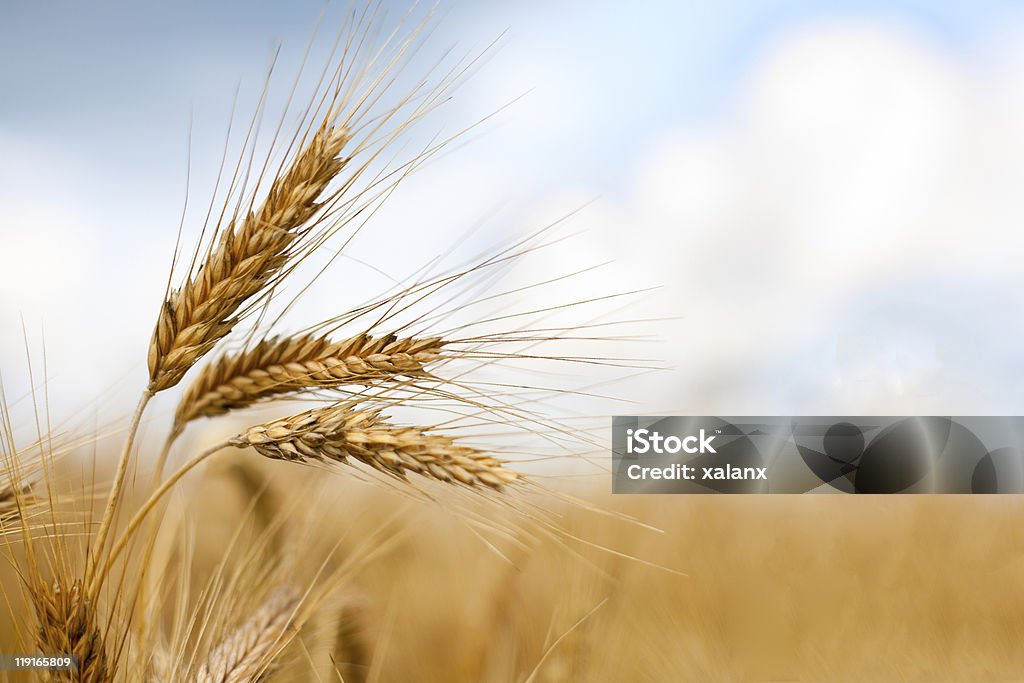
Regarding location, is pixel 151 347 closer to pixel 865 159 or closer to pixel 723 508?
pixel 723 508

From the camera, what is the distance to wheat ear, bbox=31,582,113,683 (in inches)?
37.0

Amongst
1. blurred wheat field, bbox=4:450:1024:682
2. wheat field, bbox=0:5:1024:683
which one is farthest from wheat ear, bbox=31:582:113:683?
blurred wheat field, bbox=4:450:1024:682

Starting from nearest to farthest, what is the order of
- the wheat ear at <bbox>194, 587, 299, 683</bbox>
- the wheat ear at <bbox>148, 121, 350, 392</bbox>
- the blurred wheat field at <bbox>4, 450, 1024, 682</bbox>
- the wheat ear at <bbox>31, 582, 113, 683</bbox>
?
1. the wheat ear at <bbox>31, 582, 113, 683</bbox>
2. the wheat ear at <bbox>148, 121, 350, 392</bbox>
3. the wheat ear at <bbox>194, 587, 299, 683</bbox>
4. the blurred wheat field at <bbox>4, 450, 1024, 682</bbox>

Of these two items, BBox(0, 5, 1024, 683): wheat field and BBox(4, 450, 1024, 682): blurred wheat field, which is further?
BBox(4, 450, 1024, 682): blurred wheat field

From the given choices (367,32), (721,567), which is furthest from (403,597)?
(367,32)

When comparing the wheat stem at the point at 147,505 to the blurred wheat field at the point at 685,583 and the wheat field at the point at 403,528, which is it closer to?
the wheat field at the point at 403,528

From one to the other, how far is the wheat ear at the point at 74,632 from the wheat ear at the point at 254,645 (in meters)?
0.19

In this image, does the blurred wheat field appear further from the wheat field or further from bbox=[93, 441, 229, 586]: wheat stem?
bbox=[93, 441, 229, 586]: wheat stem

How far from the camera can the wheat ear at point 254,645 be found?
1154mm

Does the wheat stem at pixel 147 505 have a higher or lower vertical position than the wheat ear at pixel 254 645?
higher

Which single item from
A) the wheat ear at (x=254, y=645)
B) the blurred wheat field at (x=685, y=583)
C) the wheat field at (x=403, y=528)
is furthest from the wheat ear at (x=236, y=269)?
the blurred wheat field at (x=685, y=583)

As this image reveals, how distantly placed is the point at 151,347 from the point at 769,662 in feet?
4.94

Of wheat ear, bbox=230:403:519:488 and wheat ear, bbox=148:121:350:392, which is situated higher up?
wheat ear, bbox=148:121:350:392

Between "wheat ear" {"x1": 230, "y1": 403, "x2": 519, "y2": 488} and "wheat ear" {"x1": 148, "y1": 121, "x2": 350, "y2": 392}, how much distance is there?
160 millimetres
